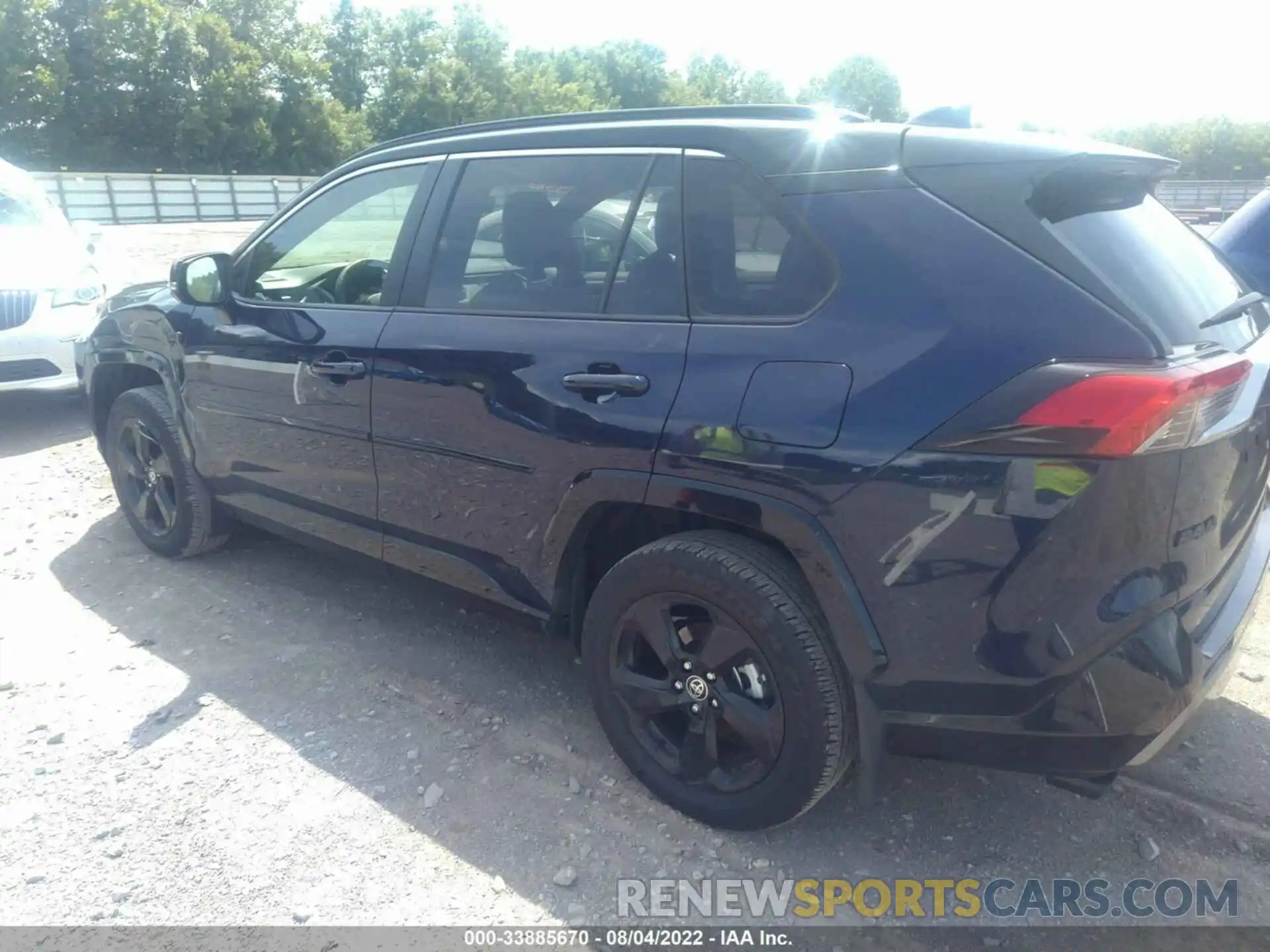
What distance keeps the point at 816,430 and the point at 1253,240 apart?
4.32 meters

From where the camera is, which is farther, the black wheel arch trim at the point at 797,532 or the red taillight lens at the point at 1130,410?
the black wheel arch trim at the point at 797,532

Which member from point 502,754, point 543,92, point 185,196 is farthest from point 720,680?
point 543,92

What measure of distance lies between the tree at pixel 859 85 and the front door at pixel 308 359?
85.7m

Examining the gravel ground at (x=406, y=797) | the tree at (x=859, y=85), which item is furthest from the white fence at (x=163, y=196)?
the tree at (x=859, y=85)

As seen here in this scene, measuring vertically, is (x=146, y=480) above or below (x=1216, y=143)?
above

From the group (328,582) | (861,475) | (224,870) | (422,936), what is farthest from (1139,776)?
(328,582)

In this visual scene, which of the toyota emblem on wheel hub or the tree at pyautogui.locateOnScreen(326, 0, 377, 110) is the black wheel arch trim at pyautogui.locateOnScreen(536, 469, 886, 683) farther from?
the tree at pyautogui.locateOnScreen(326, 0, 377, 110)

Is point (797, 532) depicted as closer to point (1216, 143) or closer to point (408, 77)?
point (408, 77)

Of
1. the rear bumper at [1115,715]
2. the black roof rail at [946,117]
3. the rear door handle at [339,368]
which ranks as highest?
the black roof rail at [946,117]

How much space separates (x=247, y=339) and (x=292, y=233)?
0.45 metres

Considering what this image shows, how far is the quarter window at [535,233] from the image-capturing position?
284 cm

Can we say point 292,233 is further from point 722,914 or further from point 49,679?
point 722,914

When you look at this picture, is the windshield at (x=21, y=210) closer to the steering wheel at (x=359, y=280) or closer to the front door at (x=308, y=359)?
the front door at (x=308, y=359)

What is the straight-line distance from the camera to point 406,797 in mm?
A: 2896
